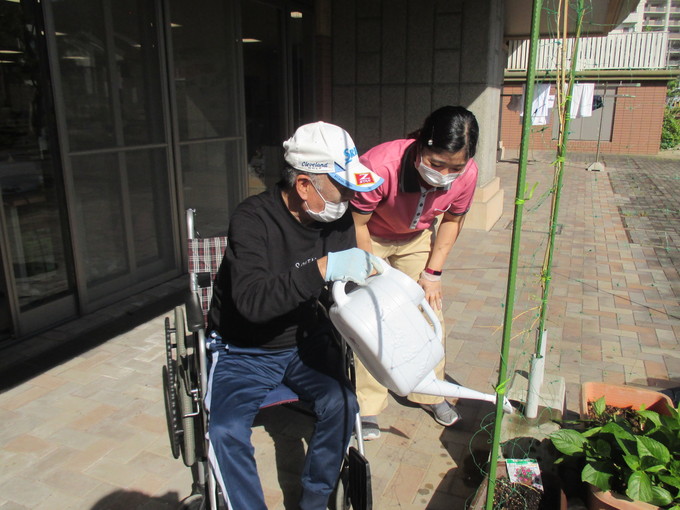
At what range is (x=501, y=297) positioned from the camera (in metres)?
4.82

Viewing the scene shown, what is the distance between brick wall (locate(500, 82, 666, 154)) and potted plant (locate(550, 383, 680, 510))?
17.4 metres

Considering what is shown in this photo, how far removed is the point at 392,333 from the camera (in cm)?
171

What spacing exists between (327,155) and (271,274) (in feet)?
1.52

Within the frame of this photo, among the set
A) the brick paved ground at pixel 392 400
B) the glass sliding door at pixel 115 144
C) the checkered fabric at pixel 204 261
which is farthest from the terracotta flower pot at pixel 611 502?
the glass sliding door at pixel 115 144

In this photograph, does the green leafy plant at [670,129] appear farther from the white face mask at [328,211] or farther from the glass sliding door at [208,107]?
the white face mask at [328,211]

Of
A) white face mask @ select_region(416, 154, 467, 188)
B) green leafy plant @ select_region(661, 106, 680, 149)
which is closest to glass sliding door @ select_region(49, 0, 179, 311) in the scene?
white face mask @ select_region(416, 154, 467, 188)

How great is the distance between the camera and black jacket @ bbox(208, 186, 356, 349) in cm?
182

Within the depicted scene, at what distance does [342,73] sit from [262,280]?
219 inches

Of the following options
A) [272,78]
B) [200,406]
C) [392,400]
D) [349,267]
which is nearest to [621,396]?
[392,400]

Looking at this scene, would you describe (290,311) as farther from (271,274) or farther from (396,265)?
(396,265)

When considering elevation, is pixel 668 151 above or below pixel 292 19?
below

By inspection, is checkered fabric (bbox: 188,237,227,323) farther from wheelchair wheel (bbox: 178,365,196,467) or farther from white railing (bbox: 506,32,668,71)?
white railing (bbox: 506,32,668,71)

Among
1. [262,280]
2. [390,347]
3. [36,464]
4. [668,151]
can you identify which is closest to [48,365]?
[36,464]

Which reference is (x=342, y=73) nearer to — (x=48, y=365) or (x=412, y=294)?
(x=48, y=365)
